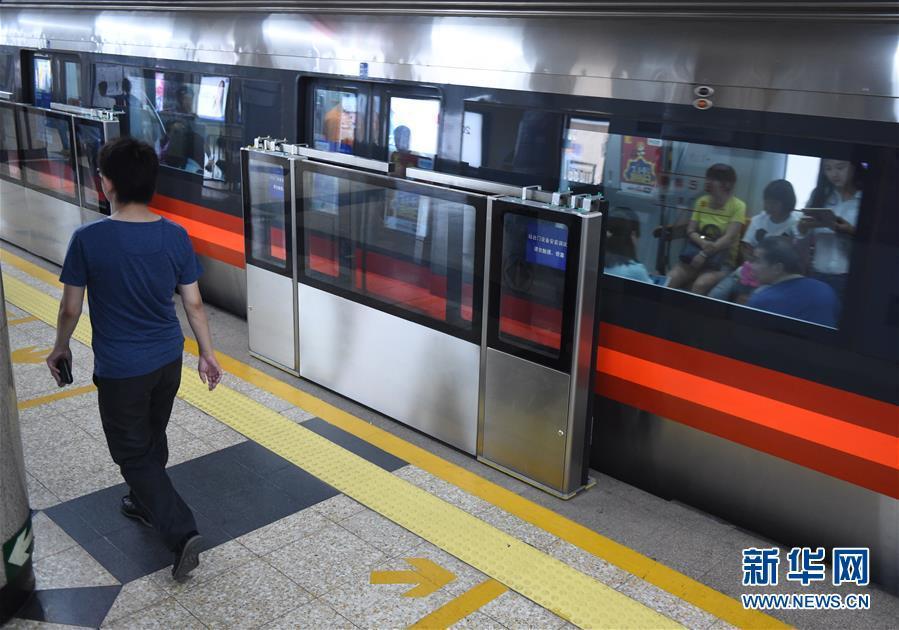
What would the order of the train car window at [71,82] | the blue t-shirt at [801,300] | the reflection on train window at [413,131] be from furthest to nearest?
the train car window at [71,82] → the reflection on train window at [413,131] → the blue t-shirt at [801,300]

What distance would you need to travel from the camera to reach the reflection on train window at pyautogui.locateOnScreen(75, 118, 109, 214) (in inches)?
309

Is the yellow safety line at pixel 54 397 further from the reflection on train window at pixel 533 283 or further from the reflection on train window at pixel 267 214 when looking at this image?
the reflection on train window at pixel 533 283

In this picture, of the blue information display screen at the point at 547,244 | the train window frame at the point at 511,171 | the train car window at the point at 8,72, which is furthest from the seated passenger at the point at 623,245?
the train car window at the point at 8,72

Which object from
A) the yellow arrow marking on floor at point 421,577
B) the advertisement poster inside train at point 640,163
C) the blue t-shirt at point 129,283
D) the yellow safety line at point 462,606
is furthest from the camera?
the advertisement poster inside train at point 640,163

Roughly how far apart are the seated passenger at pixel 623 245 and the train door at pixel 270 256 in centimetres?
221

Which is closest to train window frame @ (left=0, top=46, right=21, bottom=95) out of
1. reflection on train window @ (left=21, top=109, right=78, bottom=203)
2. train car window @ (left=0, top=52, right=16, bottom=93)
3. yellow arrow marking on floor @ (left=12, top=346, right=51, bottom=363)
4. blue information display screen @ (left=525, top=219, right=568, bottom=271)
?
train car window @ (left=0, top=52, right=16, bottom=93)

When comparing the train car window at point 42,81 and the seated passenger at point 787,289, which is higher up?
the train car window at point 42,81

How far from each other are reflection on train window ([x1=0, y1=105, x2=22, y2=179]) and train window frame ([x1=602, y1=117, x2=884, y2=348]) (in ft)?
22.5

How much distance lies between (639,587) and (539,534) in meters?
0.57

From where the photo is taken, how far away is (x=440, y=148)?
527 centimetres

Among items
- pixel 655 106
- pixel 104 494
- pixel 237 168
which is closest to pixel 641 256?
pixel 655 106

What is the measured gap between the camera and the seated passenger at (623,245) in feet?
14.7

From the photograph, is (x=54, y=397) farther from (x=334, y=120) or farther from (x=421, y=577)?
(x=421, y=577)

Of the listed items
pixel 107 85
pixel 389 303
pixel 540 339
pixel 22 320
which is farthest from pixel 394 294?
pixel 107 85
